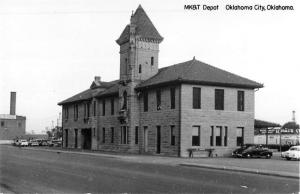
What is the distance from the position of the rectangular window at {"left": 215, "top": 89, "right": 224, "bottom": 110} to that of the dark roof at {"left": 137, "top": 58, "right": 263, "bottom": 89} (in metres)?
0.69

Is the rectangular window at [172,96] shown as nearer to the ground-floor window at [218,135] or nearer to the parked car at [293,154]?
the ground-floor window at [218,135]

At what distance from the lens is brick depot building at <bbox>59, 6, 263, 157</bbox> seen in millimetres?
41594

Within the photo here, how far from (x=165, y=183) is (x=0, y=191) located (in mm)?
6071

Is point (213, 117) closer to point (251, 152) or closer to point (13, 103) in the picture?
point (251, 152)

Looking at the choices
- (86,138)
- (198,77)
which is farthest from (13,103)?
(198,77)

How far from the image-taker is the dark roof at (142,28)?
158 feet

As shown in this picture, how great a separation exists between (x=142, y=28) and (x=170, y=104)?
32.2ft

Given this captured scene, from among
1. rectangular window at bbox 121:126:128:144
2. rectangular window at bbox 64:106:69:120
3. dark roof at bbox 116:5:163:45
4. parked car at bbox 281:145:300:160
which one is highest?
dark roof at bbox 116:5:163:45

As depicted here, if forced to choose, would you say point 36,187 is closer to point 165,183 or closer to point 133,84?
point 165,183

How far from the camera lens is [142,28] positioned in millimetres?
48719

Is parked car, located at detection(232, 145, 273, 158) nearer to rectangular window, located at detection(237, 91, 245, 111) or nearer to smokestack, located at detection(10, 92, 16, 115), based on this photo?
rectangular window, located at detection(237, 91, 245, 111)

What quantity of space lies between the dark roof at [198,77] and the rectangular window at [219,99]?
0.69 m

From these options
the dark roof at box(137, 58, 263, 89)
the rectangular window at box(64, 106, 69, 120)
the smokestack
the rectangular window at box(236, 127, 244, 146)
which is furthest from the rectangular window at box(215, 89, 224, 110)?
the smokestack

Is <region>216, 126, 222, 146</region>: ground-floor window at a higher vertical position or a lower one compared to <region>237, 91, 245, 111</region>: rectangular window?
lower
